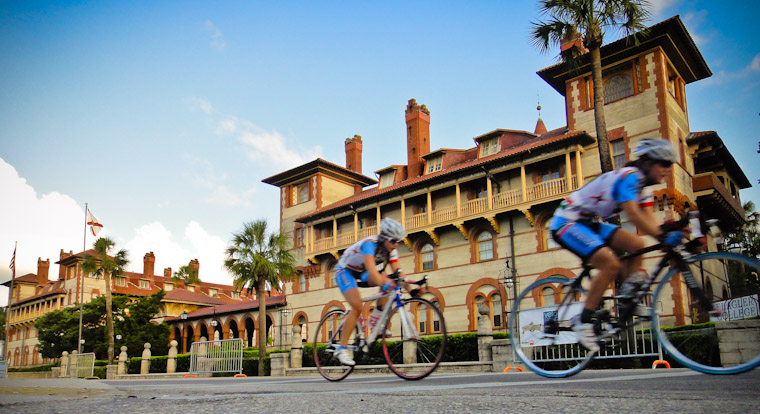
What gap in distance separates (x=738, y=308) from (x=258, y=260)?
103 ft

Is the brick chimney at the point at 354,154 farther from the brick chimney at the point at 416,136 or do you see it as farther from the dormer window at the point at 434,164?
the dormer window at the point at 434,164

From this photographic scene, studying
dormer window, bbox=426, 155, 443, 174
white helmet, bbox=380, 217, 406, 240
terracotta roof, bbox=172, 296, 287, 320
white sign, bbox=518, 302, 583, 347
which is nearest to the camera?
white sign, bbox=518, 302, 583, 347

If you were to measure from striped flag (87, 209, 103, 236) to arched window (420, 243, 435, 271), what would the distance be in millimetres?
25518

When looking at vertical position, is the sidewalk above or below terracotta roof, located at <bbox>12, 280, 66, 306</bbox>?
below

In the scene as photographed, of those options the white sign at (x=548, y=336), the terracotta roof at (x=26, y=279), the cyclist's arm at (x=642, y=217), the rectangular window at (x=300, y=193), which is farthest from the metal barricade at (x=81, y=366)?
the terracotta roof at (x=26, y=279)

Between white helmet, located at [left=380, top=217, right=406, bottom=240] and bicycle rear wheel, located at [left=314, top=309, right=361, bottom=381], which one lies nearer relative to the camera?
white helmet, located at [left=380, top=217, right=406, bottom=240]

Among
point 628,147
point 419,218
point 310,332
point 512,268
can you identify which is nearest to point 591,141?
point 628,147

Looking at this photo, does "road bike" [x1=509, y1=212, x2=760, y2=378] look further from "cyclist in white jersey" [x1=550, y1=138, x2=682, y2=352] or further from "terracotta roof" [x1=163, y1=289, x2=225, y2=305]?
"terracotta roof" [x1=163, y1=289, x2=225, y2=305]

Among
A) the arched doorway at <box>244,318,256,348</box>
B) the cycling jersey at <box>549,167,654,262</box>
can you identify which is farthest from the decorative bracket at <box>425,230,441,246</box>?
the cycling jersey at <box>549,167,654,262</box>

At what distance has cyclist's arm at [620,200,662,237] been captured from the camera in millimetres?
4148

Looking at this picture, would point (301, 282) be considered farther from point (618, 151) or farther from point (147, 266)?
point (147, 266)

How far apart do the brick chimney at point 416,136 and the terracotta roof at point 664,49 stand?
11271 millimetres

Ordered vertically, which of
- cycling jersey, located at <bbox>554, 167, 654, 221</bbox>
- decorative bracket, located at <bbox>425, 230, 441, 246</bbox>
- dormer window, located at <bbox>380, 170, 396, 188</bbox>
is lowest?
cycling jersey, located at <bbox>554, 167, 654, 221</bbox>

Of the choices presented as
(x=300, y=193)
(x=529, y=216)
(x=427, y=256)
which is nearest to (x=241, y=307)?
(x=300, y=193)
